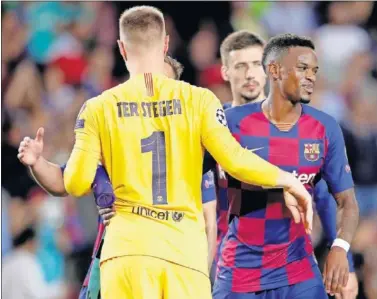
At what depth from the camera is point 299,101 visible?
6.24m

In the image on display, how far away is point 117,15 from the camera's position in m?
11.8

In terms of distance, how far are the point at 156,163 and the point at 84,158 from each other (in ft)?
1.14

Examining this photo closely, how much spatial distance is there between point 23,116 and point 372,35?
384 centimetres

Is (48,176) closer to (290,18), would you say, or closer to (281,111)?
(281,111)

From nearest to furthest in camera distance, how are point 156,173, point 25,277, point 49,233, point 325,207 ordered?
point 156,173 < point 325,207 < point 25,277 < point 49,233

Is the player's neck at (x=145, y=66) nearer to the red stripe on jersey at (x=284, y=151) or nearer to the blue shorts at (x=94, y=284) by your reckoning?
the blue shorts at (x=94, y=284)

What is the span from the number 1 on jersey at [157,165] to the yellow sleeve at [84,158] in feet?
0.79

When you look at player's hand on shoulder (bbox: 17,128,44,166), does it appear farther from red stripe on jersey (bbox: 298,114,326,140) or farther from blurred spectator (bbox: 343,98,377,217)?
blurred spectator (bbox: 343,98,377,217)

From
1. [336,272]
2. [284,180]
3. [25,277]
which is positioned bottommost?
[25,277]

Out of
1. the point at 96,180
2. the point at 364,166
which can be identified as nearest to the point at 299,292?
the point at 96,180

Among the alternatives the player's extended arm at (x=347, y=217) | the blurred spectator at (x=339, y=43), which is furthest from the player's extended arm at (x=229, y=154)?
the blurred spectator at (x=339, y=43)

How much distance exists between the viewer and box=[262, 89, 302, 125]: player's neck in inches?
249

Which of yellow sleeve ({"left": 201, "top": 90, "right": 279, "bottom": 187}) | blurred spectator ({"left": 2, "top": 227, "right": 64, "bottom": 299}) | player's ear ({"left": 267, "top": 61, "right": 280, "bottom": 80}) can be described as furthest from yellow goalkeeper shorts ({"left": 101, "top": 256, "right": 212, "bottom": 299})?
blurred spectator ({"left": 2, "top": 227, "right": 64, "bottom": 299})

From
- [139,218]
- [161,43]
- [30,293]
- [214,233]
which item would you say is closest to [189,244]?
[139,218]
